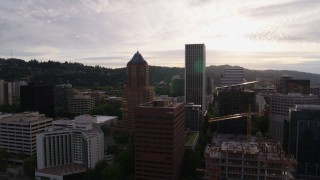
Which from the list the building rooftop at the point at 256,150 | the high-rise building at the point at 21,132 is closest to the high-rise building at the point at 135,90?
the high-rise building at the point at 21,132

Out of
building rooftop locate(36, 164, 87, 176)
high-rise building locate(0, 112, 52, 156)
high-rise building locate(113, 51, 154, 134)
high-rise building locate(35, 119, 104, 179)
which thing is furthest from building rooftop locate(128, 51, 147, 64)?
building rooftop locate(36, 164, 87, 176)

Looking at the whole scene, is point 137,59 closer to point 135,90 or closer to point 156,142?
point 135,90

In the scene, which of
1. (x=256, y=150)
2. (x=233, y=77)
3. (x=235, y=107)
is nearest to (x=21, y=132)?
(x=256, y=150)

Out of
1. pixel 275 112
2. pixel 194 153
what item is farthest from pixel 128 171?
pixel 275 112

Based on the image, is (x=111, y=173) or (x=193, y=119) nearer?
(x=111, y=173)

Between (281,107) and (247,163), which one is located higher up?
(281,107)

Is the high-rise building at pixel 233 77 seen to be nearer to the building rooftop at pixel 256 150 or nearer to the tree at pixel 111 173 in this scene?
the building rooftop at pixel 256 150

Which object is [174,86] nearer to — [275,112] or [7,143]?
[275,112]
